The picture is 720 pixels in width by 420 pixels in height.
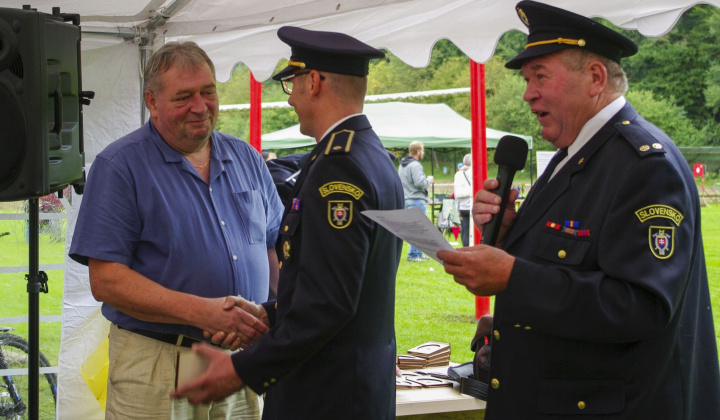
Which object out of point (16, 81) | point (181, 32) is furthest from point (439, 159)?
point (16, 81)

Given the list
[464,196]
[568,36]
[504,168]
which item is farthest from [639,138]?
[464,196]

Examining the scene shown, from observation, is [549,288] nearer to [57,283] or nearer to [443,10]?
[443,10]

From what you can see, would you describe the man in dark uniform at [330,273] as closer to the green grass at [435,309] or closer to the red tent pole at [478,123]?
the red tent pole at [478,123]

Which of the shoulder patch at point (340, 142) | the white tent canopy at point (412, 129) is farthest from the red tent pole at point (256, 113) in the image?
the white tent canopy at point (412, 129)

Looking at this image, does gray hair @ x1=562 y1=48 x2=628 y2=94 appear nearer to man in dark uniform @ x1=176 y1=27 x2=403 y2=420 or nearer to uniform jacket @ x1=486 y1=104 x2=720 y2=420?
uniform jacket @ x1=486 y1=104 x2=720 y2=420

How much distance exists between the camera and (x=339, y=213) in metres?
1.87

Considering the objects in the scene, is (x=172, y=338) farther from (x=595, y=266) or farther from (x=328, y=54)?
(x=595, y=266)

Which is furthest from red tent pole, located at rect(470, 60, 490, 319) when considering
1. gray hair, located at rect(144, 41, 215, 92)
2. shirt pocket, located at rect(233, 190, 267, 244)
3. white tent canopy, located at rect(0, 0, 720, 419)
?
gray hair, located at rect(144, 41, 215, 92)

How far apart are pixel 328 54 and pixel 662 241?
3.18 ft

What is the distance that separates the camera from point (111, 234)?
240cm

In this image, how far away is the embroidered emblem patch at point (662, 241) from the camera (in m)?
1.56

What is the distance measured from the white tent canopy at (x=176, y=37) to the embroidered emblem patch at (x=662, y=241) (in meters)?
2.59

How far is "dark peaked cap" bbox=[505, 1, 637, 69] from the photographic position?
177cm

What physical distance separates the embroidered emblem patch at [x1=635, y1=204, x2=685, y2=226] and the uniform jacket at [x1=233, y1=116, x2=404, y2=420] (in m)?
0.64
